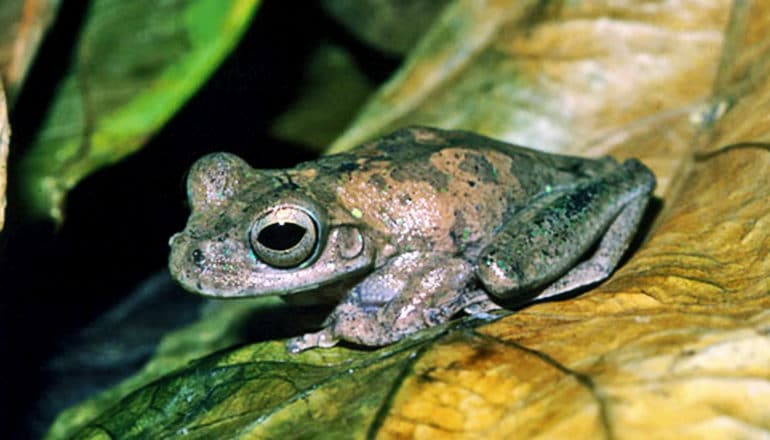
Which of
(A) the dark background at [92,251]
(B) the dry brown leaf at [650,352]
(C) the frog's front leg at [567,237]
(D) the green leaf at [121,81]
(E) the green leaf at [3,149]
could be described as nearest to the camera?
(B) the dry brown leaf at [650,352]

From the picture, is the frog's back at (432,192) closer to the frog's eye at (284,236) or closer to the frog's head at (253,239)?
the frog's head at (253,239)

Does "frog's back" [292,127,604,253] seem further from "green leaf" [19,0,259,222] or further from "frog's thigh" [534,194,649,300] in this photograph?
"green leaf" [19,0,259,222]

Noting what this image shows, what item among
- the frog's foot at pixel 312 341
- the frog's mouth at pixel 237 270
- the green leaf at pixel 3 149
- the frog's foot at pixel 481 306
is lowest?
the frog's foot at pixel 481 306

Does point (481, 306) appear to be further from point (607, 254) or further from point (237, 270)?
point (237, 270)

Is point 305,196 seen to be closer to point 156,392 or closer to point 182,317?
point 156,392

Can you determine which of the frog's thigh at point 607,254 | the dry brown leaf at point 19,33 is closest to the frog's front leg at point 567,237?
the frog's thigh at point 607,254

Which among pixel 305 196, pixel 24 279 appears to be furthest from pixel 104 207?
pixel 305 196
